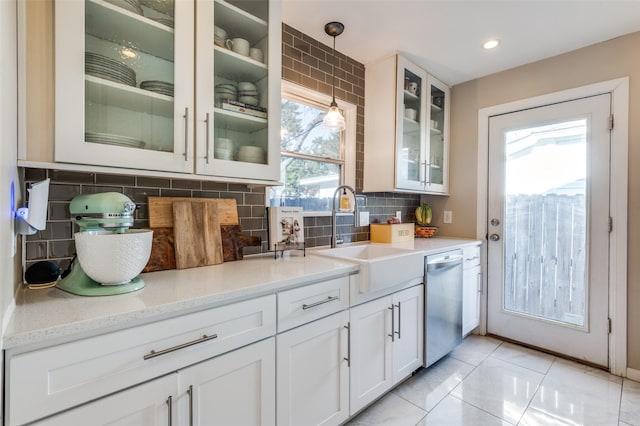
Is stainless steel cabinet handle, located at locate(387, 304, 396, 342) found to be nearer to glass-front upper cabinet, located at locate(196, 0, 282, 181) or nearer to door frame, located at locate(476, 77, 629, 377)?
glass-front upper cabinet, located at locate(196, 0, 282, 181)

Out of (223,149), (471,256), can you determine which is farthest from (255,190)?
(471,256)

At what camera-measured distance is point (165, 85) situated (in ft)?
4.13

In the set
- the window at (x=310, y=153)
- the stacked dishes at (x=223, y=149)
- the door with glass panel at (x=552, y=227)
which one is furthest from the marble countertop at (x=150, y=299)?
the door with glass panel at (x=552, y=227)

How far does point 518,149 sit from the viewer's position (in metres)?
2.60

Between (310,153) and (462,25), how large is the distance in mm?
1364

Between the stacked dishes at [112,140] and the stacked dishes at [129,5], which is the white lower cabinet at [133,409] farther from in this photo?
the stacked dishes at [129,5]

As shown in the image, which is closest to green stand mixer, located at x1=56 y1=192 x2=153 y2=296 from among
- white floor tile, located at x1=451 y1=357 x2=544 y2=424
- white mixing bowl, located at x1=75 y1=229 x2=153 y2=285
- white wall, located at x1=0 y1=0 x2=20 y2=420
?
white mixing bowl, located at x1=75 y1=229 x2=153 y2=285

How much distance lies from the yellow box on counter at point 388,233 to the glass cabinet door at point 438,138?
53cm

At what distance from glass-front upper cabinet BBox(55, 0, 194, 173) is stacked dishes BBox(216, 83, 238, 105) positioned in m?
0.15

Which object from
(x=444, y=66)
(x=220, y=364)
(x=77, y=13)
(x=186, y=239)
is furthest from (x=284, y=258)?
(x=444, y=66)

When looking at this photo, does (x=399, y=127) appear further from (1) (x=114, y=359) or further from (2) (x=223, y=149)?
(1) (x=114, y=359)

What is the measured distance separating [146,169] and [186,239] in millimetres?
406

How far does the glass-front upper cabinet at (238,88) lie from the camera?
1.33 meters

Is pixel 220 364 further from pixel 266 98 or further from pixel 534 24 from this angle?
pixel 534 24
